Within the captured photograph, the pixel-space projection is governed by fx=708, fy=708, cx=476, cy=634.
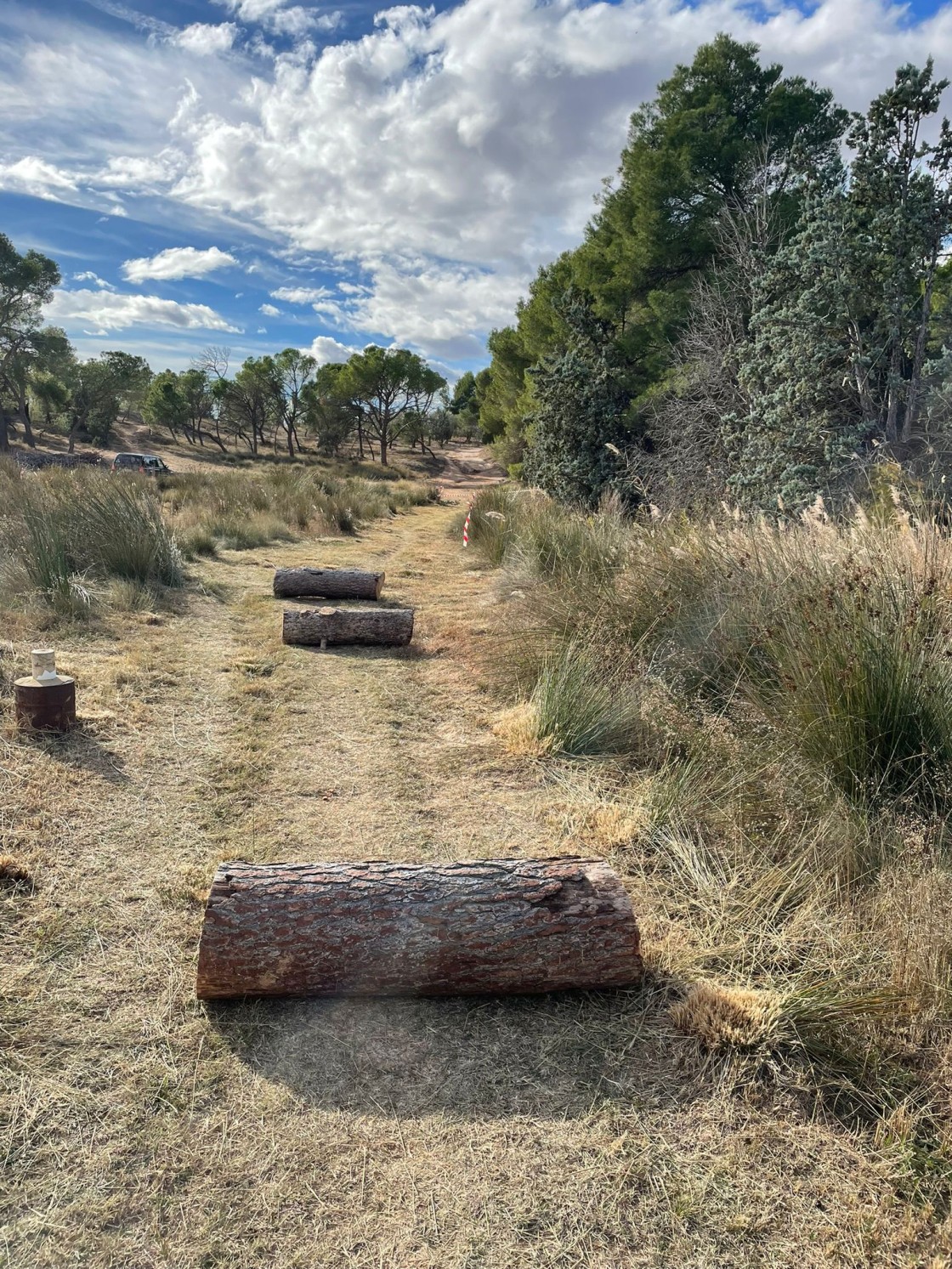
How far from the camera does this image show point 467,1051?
2324mm

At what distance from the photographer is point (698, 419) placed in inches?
442

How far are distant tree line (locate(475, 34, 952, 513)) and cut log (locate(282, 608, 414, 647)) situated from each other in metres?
3.07

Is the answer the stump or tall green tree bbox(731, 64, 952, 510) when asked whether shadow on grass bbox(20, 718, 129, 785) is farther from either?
tall green tree bbox(731, 64, 952, 510)

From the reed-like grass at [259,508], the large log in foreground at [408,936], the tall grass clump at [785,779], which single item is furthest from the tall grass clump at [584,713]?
the reed-like grass at [259,508]

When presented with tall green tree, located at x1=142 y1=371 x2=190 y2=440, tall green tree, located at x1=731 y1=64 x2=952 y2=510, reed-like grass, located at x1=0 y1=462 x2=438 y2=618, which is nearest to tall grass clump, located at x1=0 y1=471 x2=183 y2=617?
reed-like grass, located at x1=0 y1=462 x2=438 y2=618

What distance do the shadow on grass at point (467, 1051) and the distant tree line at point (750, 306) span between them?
16.2ft

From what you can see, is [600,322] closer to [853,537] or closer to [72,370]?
[853,537]

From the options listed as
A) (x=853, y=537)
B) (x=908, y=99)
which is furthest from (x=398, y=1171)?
(x=908, y=99)

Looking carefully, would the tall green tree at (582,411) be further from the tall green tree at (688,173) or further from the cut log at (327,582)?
the cut log at (327,582)

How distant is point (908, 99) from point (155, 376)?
56.0 meters

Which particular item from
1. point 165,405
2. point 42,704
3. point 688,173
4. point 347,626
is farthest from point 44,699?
point 165,405

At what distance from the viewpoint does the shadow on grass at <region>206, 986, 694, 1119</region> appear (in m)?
2.15

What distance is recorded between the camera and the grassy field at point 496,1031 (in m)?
Result: 1.79

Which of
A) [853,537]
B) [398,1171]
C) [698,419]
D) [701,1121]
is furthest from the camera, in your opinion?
[698,419]
